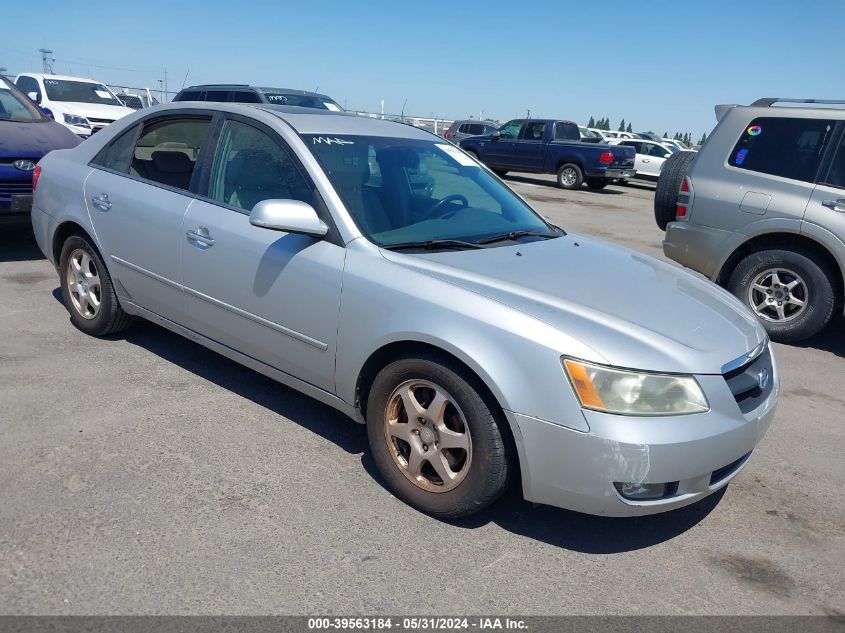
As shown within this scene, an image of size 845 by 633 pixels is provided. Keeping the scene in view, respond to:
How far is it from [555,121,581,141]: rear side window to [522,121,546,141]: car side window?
0.40 meters

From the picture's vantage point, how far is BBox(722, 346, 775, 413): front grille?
9.78ft

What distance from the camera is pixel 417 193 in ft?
12.9

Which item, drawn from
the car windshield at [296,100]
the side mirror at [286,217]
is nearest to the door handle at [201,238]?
the side mirror at [286,217]

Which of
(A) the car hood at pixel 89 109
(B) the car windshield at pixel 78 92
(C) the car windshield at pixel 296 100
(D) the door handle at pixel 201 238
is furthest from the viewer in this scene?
(B) the car windshield at pixel 78 92

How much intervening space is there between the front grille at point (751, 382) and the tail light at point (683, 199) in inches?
139

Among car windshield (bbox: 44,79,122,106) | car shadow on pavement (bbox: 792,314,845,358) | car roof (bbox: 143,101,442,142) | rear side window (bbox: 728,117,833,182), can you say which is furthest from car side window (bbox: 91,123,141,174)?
car windshield (bbox: 44,79,122,106)

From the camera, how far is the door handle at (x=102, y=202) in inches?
182

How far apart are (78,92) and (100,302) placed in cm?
1231

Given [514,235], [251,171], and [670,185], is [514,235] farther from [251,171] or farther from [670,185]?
[670,185]

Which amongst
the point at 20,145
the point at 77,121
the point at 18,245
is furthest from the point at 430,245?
the point at 77,121

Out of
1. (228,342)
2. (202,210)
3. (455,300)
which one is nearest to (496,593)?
(455,300)

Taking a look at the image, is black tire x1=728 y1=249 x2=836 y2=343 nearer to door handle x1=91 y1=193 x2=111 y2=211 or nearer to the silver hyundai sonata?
the silver hyundai sonata

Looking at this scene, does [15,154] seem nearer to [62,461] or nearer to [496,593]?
[62,461]

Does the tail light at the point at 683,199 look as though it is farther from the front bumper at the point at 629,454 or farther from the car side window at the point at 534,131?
the car side window at the point at 534,131
